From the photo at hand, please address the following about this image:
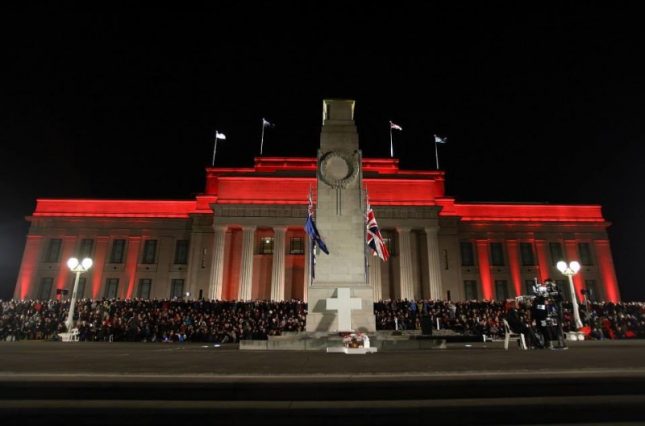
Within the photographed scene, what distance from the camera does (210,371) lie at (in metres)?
5.90

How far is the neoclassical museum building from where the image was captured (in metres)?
40.6

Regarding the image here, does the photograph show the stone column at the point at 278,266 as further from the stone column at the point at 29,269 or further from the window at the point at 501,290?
the stone column at the point at 29,269

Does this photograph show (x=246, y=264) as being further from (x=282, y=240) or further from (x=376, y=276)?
(x=376, y=276)

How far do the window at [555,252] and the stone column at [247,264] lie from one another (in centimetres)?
3267

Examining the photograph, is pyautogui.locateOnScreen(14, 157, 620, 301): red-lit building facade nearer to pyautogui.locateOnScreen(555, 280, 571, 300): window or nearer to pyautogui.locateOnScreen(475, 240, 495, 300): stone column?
pyautogui.locateOnScreen(475, 240, 495, 300): stone column

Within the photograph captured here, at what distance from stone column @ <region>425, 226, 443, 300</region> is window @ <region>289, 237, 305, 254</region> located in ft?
42.8

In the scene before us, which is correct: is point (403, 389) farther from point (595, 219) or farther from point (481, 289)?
point (595, 219)

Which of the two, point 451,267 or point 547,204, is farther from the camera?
point 547,204

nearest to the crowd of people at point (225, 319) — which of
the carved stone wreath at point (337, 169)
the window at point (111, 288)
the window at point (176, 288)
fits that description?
the carved stone wreath at point (337, 169)

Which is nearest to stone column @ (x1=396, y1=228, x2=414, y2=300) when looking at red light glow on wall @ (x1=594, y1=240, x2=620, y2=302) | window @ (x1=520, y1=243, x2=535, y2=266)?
window @ (x1=520, y1=243, x2=535, y2=266)

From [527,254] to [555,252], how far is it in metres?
3.08

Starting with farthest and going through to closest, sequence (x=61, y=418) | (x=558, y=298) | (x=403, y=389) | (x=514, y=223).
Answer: (x=514, y=223), (x=558, y=298), (x=403, y=389), (x=61, y=418)

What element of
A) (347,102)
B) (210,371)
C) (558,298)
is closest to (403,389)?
(210,371)

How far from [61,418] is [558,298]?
11.9 meters
